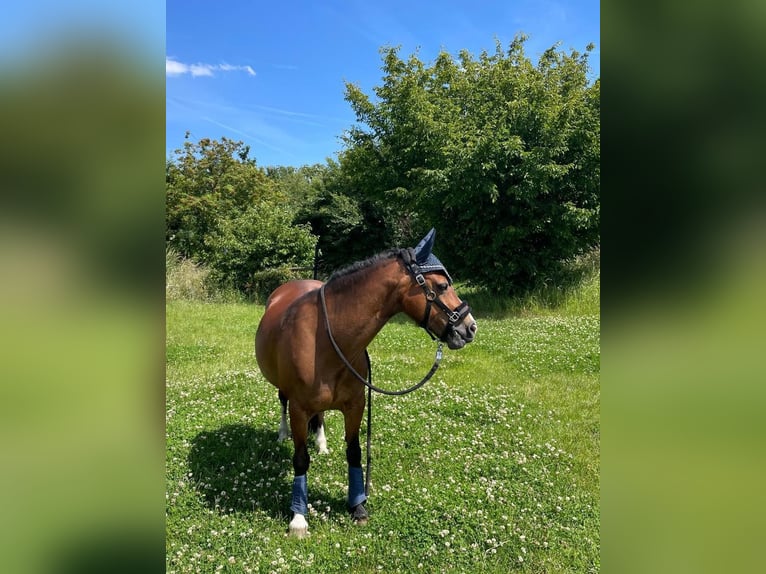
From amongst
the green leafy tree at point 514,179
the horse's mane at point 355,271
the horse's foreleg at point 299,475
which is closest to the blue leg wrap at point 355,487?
the horse's foreleg at point 299,475

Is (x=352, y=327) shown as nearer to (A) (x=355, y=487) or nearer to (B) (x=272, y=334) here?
(B) (x=272, y=334)

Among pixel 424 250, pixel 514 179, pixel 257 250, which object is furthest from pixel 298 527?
pixel 257 250

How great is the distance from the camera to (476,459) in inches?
186

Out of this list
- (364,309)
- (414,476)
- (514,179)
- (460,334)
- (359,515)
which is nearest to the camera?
(460,334)

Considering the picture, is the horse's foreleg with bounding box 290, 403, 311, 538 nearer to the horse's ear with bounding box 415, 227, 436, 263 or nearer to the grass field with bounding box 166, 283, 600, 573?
Result: the grass field with bounding box 166, 283, 600, 573

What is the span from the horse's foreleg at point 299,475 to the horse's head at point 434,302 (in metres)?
1.27

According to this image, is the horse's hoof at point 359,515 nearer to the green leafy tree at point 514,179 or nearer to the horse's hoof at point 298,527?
the horse's hoof at point 298,527

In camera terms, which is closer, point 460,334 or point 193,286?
point 460,334

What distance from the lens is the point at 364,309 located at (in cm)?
337

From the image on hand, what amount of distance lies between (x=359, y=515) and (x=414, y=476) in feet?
2.82

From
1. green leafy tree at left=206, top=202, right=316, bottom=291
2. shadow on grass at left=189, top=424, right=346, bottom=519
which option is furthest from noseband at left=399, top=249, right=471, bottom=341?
green leafy tree at left=206, top=202, right=316, bottom=291

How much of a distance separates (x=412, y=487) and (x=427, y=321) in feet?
6.28
